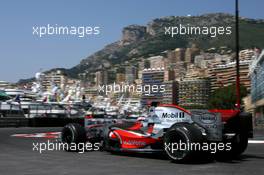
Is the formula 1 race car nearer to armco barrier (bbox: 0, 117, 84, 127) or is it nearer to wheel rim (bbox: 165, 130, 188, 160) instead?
wheel rim (bbox: 165, 130, 188, 160)

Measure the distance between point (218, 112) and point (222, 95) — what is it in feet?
355

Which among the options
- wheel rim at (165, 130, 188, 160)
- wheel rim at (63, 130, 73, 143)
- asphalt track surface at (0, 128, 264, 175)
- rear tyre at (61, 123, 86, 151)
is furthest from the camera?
wheel rim at (63, 130, 73, 143)

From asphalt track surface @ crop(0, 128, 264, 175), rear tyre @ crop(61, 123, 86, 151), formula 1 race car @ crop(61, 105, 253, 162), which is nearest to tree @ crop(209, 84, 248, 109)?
rear tyre @ crop(61, 123, 86, 151)

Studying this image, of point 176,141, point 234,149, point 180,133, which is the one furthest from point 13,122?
point 180,133

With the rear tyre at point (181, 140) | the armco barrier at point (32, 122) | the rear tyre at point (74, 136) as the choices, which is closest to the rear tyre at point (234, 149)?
the rear tyre at point (181, 140)

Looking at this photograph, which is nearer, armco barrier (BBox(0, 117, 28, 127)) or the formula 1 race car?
the formula 1 race car

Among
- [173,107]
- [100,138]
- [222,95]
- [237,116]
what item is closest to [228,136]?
[237,116]

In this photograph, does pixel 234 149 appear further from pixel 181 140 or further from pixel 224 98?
pixel 224 98

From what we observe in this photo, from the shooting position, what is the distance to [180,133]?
8.73m

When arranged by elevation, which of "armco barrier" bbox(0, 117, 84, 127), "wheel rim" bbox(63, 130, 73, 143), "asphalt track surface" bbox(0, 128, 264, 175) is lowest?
"armco barrier" bbox(0, 117, 84, 127)

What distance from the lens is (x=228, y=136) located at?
30.8ft

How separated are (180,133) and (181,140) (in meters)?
0.14

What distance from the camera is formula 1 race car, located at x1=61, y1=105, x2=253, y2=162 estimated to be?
343 inches

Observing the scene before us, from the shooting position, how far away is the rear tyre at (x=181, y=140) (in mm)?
8555
